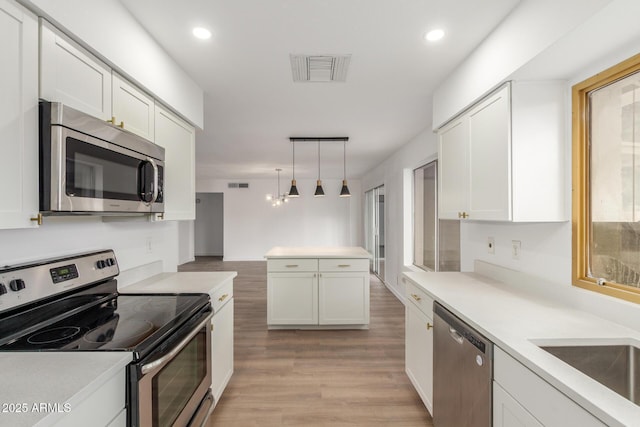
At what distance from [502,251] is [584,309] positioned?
719 mm

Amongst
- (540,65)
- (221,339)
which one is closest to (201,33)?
(540,65)

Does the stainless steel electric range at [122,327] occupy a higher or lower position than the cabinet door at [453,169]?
lower

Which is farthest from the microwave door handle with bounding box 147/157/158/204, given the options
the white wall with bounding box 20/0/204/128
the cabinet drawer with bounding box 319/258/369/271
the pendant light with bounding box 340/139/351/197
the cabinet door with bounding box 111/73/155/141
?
the pendant light with bounding box 340/139/351/197

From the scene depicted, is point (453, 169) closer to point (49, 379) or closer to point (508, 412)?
point (508, 412)

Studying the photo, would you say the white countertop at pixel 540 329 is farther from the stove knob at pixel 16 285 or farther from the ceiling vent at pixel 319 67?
the stove knob at pixel 16 285

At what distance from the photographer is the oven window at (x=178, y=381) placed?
1.25 meters

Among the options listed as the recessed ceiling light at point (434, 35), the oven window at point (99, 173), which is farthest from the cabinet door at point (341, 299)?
the recessed ceiling light at point (434, 35)

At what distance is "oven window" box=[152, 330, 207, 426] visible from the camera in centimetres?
125

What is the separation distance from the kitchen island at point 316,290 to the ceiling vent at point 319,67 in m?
1.96

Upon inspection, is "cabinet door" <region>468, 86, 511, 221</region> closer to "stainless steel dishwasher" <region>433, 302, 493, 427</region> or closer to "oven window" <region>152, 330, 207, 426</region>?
"stainless steel dishwasher" <region>433, 302, 493, 427</region>

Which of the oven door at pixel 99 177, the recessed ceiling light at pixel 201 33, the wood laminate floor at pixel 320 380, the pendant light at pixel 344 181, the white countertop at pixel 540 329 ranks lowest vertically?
the wood laminate floor at pixel 320 380

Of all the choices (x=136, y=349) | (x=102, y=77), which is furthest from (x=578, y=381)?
(x=102, y=77)

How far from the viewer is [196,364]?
5.51 ft

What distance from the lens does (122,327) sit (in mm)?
1350
